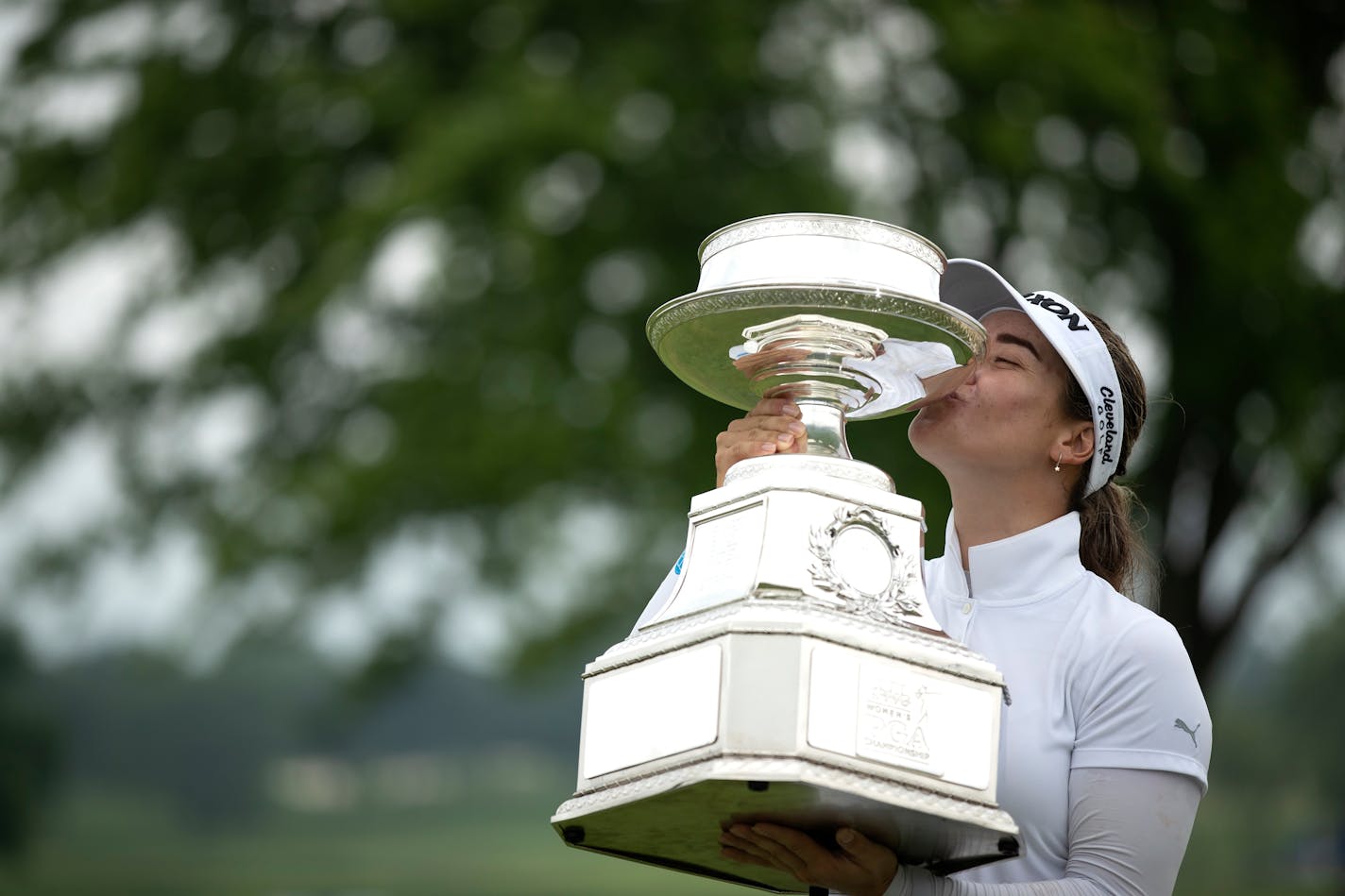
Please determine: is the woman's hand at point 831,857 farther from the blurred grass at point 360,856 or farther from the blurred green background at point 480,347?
the blurred grass at point 360,856

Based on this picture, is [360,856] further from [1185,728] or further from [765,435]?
[1185,728]

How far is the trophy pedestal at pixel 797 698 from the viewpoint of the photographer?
5.94ft

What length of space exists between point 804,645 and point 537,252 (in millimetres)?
5791

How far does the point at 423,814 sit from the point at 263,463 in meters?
2.55

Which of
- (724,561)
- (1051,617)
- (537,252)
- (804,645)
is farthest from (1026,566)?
(537,252)

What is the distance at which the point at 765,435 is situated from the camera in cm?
221

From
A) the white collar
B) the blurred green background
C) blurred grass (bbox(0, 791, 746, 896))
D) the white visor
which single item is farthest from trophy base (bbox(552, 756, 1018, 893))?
blurred grass (bbox(0, 791, 746, 896))

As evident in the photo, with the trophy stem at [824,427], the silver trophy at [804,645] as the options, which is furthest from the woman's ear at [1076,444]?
the trophy stem at [824,427]

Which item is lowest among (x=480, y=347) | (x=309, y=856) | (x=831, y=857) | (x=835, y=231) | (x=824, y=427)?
(x=831, y=857)

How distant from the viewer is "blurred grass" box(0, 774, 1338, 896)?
9258 millimetres

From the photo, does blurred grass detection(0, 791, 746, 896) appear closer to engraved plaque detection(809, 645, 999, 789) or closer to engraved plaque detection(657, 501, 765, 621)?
engraved plaque detection(657, 501, 765, 621)

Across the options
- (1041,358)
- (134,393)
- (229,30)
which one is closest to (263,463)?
(134,393)

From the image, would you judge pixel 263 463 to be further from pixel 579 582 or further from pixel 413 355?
pixel 579 582

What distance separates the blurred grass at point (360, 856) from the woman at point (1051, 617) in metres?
7.30
